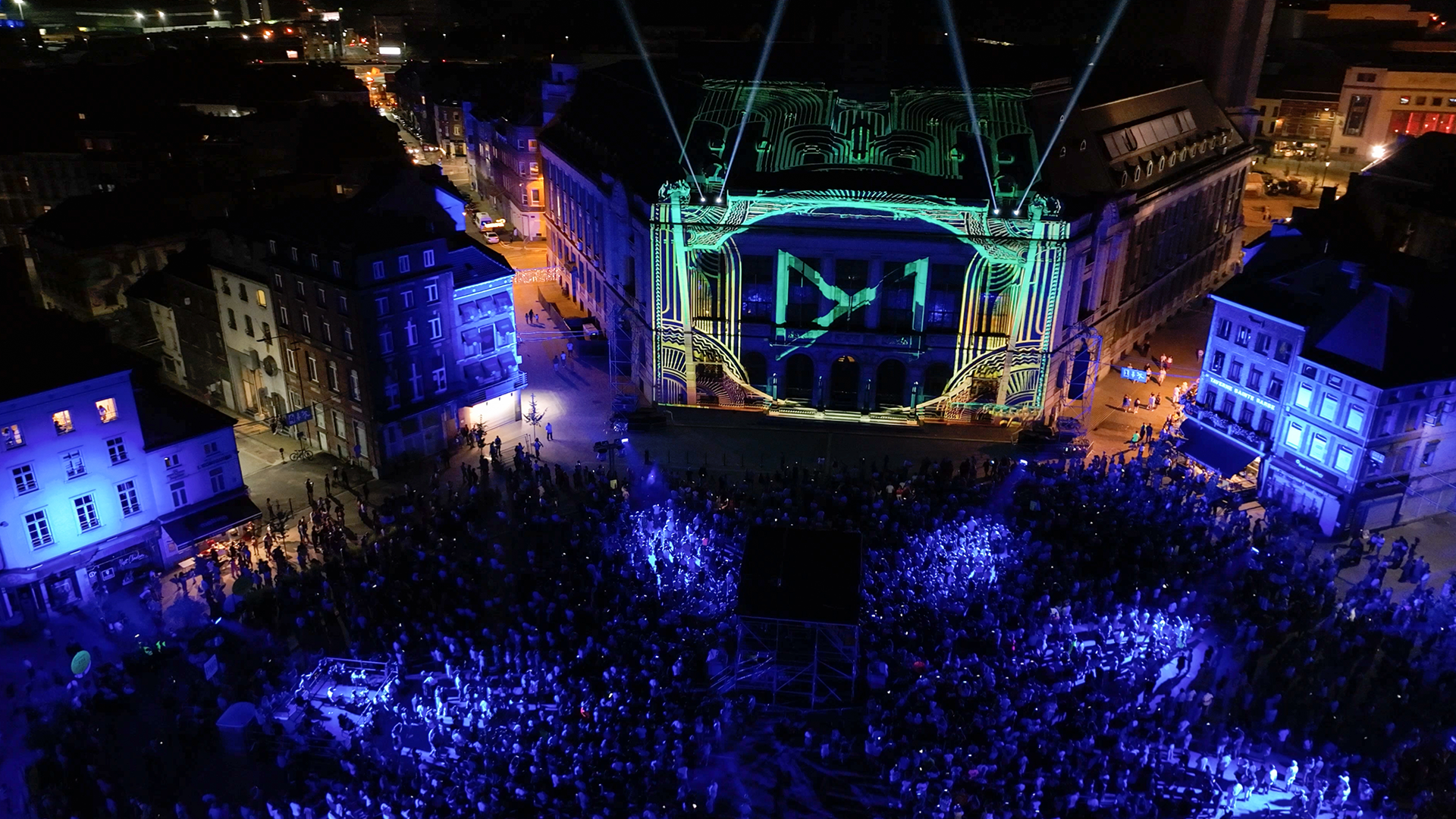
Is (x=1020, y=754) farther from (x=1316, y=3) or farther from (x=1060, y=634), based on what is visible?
(x=1316, y=3)

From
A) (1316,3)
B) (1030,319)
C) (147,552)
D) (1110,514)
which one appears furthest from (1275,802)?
(1316,3)

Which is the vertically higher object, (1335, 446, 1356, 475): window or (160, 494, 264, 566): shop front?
(1335, 446, 1356, 475): window

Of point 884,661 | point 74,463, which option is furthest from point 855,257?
point 74,463

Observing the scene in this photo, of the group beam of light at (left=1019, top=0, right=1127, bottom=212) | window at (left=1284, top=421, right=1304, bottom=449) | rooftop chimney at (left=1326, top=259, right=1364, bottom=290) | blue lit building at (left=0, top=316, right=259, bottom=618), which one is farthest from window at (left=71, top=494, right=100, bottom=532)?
rooftop chimney at (left=1326, top=259, right=1364, bottom=290)

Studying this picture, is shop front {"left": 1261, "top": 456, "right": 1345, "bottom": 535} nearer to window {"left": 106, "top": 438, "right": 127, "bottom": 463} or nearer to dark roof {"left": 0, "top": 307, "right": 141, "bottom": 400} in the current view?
dark roof {"left": 0, "top": 307, "right": 141, "bottom": 400}

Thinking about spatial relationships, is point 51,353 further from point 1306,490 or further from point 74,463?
point 1306,490

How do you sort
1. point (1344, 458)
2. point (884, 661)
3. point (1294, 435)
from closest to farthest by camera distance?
point (884, 661), point (1344, 458), point (1294, 435)
